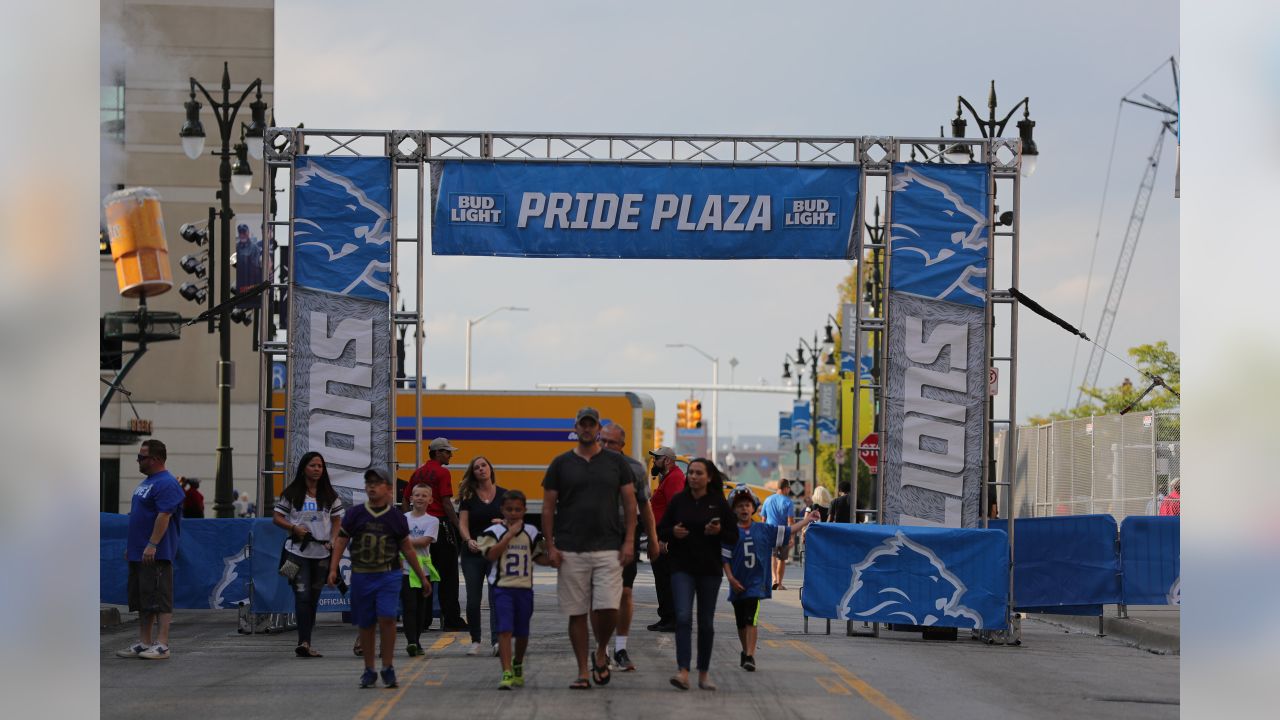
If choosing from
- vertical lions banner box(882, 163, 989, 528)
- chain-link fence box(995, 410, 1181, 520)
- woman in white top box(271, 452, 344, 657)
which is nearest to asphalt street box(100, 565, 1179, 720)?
woman in white top box(271, 452, 344, 657)

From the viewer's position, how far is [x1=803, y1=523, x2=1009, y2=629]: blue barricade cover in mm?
18422

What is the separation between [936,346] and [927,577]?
2.88 meters

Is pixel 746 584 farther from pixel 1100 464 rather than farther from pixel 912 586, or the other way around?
pixel 1100 464

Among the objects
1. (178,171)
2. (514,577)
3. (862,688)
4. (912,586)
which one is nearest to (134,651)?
(514,577)

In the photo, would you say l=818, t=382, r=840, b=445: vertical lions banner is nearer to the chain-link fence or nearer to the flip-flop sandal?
the chain-link fence

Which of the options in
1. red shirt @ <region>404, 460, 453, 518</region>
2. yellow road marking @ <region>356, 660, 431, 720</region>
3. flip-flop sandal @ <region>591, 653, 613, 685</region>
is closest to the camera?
yellow road marking @ <region>356, 660, 431, 720</region>

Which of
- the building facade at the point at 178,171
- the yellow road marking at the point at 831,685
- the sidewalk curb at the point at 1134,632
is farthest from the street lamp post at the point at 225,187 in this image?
the building facade at the point at 178,171

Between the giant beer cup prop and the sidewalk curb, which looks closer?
the sidewalk curb

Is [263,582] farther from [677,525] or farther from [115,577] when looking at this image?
[677,525]

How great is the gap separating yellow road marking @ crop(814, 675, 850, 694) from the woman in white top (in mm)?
5003

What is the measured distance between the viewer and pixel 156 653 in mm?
15562

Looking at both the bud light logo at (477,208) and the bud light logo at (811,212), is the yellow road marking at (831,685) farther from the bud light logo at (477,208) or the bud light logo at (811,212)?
the bud light logo at (477,208)

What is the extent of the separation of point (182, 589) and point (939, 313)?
31.6 feet
